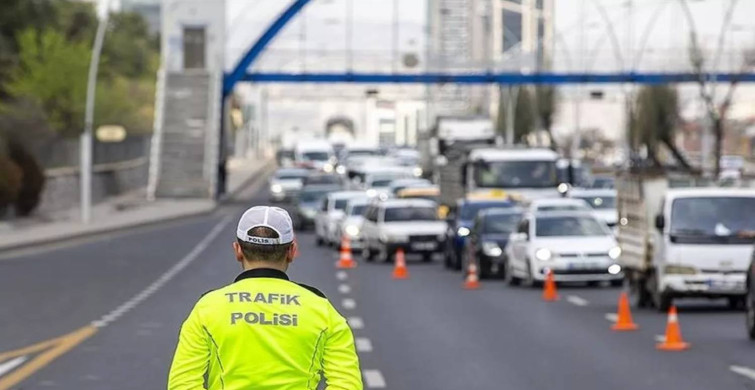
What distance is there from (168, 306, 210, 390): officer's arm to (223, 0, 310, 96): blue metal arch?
87109 mm

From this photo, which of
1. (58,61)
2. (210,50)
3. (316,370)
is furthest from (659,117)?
(316,370)

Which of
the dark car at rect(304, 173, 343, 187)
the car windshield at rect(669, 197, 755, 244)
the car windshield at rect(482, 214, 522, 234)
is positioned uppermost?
the car windshield at rect(669, 197, 755, 244)

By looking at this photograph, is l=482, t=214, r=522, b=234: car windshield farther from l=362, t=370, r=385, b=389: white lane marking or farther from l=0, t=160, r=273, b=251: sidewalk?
l=362, t=370, r=385, b=389: white lane marking

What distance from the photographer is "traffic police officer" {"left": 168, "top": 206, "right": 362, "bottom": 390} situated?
620cm

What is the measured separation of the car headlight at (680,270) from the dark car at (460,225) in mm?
13037

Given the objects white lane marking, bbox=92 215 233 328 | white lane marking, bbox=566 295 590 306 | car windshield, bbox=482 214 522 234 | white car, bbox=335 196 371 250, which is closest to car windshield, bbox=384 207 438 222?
white car, bbox=335 196 371 250

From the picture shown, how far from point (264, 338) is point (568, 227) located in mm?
29205

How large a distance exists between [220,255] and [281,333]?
132 feet

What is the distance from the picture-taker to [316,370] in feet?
20.7

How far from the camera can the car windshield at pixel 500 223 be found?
126 feet

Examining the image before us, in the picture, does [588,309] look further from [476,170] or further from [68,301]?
[476,170]

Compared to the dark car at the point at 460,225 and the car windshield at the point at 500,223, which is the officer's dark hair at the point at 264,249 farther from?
the dark car at the point at 460,225

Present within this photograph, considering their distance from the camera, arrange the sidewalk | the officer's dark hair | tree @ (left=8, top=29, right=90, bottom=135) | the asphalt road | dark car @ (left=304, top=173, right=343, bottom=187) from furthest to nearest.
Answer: tree @ (left=8, top=29, right=90, bottom=135) < dark car @ (left=304, top=173, right=343, bottom=187) < the sidewalk < the asphalt road < the officer's dark hair

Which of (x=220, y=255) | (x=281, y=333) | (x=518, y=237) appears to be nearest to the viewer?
(x=281, y=333)
